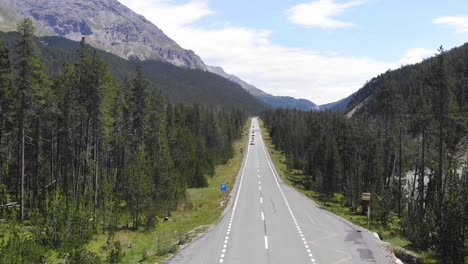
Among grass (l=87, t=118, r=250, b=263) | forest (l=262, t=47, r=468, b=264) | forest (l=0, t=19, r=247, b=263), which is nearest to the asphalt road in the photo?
grass (l=87, t=118, r=250, b=263)

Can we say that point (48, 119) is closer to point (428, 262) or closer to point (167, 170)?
point (167, 170)

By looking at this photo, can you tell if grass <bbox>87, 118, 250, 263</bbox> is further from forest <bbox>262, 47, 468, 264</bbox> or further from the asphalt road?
forest <bbox>262, 47, 468, 264</bbox>

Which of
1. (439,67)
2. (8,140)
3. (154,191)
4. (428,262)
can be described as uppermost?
(439,67)

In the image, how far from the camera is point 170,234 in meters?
36.2

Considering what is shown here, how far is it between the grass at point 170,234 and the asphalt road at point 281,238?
98 centimetres

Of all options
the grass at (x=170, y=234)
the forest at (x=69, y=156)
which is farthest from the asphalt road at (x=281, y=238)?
the forest at (x=69, y=156)

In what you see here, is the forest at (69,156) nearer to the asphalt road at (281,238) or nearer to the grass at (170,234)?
the grass at (170,234)

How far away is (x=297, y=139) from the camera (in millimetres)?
137250

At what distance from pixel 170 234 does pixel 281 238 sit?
35.2 ft

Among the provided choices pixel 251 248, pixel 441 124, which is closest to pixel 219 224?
pixel 251 248

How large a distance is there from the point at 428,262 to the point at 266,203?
22.3 meters

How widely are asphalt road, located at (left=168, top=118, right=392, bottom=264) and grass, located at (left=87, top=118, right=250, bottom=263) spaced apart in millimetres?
983

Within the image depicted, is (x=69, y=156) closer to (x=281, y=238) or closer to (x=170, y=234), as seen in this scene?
(x=170, y=234)

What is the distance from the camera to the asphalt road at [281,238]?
23.7 meters
